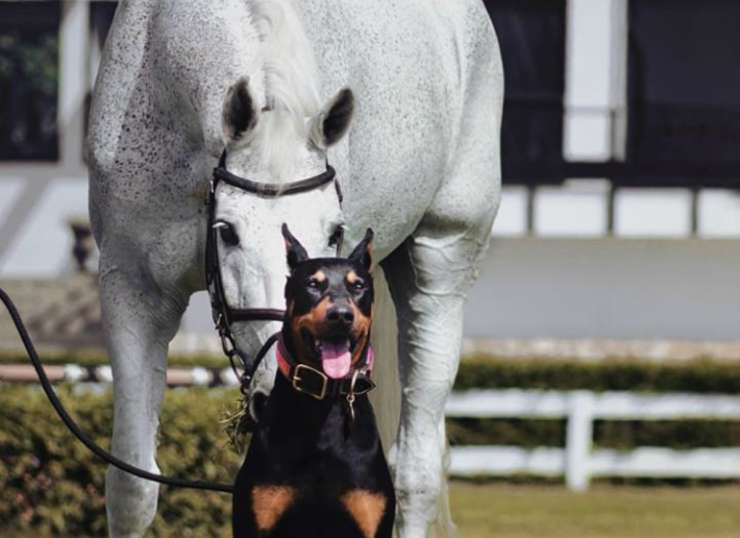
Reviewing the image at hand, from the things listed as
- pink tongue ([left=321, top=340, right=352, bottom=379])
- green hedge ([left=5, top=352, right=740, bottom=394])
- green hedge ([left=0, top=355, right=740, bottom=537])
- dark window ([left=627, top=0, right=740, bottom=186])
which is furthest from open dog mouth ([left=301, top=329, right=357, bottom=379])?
dark window ([left=627, top=0, right=740, bottom=186])

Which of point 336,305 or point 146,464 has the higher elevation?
point 336,305

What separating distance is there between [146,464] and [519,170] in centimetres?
1160

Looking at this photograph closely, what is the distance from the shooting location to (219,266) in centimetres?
407

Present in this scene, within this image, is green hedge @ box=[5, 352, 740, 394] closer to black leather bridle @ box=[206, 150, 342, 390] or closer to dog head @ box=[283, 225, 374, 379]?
black leather bridle @ box=[206, 150, 342, 390]

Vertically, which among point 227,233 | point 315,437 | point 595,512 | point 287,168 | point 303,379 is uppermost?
point 287,168

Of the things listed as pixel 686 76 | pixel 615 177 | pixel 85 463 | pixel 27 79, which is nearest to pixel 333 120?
pixel 85 463

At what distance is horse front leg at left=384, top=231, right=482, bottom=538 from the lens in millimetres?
5527

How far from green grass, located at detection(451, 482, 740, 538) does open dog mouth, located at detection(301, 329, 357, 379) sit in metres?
5.70

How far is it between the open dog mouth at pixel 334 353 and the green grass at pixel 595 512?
224 inches

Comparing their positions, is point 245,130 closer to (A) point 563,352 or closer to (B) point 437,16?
(B) point 437,16

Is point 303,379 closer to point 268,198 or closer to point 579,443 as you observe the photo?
point 268,198

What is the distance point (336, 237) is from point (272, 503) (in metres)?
0.77

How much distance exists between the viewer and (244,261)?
3.98m

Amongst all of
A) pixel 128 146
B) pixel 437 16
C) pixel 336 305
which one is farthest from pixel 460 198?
pixel 336 305
